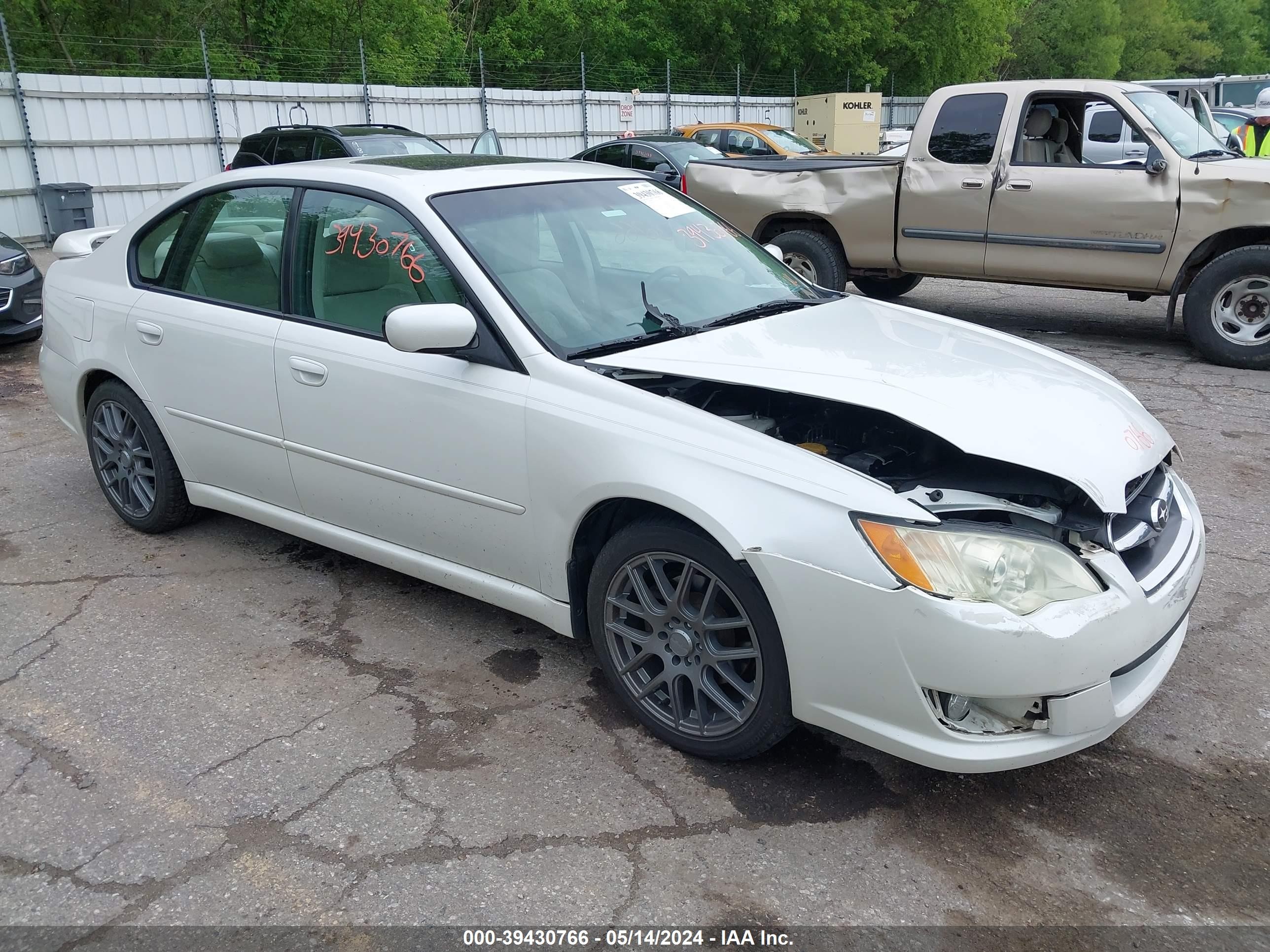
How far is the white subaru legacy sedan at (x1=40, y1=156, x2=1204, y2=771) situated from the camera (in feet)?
8.40

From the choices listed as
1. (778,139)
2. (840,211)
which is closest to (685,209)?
(840,211)

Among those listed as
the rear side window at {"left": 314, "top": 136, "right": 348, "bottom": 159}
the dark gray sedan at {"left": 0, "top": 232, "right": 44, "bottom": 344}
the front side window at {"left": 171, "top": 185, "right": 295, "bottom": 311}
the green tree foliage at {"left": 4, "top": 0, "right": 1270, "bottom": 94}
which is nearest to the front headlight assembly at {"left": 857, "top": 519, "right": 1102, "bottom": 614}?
the front side window at {"left": 171, "top": 185, "right": 295, "bottom": 311}

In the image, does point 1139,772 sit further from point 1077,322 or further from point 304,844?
point 1077,322

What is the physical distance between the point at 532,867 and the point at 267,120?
17.7 meters

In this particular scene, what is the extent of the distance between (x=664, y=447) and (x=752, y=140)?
15.2 meters

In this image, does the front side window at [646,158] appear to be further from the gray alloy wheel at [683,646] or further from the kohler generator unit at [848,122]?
the kohler generator unit at [848,122]

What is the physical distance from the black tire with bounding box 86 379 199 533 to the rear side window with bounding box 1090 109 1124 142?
308 inches

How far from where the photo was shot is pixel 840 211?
8.62 meters

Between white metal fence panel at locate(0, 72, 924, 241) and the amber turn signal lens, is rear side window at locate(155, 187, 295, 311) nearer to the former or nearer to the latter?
the amber turn signal lens

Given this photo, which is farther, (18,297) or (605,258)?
(18,297)

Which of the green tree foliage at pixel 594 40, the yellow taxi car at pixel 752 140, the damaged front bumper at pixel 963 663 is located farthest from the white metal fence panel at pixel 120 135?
the damaged front bumper at pixel 963 663

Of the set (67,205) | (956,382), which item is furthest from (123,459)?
(67,205)

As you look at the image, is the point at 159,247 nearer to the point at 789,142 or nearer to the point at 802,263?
the point at 802,263

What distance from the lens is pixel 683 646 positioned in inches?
116
